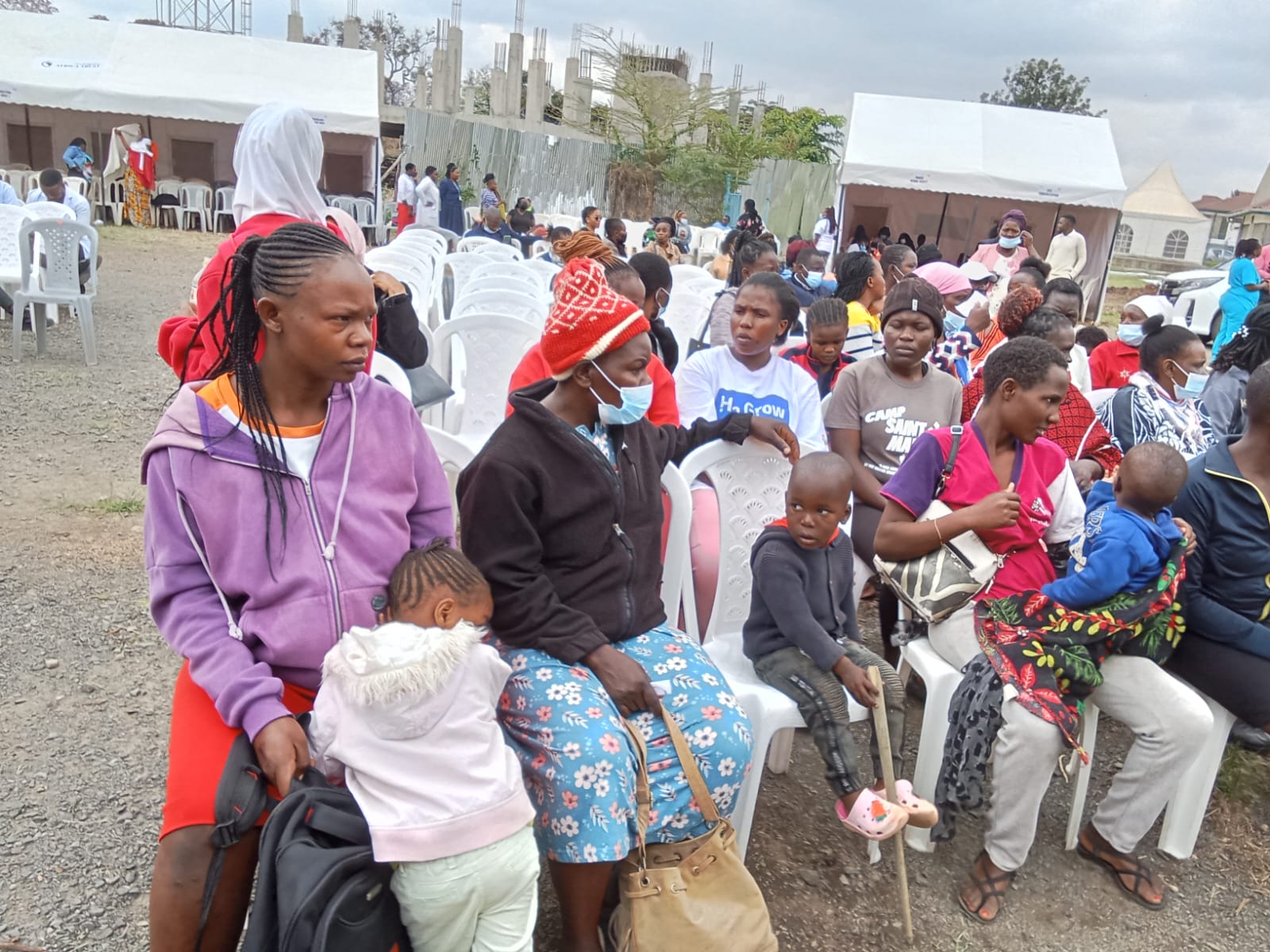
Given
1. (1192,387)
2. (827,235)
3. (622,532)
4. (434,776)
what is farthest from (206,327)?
(827,235)

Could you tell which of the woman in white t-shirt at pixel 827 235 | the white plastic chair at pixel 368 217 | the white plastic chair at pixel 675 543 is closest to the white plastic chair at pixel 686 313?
the white plastic chair at pixel 675 543

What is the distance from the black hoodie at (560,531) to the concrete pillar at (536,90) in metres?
39.8

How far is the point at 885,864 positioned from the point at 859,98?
17.2m

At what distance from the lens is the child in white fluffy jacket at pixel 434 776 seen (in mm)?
1693

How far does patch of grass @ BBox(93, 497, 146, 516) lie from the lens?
4.73 metres

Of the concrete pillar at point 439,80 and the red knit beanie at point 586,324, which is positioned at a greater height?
the concrete pillar at point 439,80

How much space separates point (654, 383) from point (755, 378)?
2.18ft

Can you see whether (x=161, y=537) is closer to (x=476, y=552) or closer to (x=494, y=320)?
(x=476, y=552)

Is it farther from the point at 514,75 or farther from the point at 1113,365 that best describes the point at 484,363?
the point at 514,75

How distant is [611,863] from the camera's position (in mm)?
2031

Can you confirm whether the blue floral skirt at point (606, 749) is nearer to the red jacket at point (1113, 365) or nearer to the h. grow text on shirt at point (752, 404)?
the h. grow text on shirt at point (752, 404)

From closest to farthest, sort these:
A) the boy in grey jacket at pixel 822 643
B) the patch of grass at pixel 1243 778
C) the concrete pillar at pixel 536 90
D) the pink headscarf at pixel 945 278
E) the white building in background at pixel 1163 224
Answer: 1. the boy in grey jacket at pixel 822 643
2. the patch of grass at pixel 1243 778
3. the pink headscarf at pixel 945 278
4. the concrete pillar at pixel 536 90
5. the white building in background at pixel 1163 224

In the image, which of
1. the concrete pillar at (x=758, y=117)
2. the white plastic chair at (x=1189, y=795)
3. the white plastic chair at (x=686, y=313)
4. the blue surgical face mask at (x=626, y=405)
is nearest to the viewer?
the blue surgical face mask at (x=626, y=405)

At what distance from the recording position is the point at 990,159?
54.5 ft
